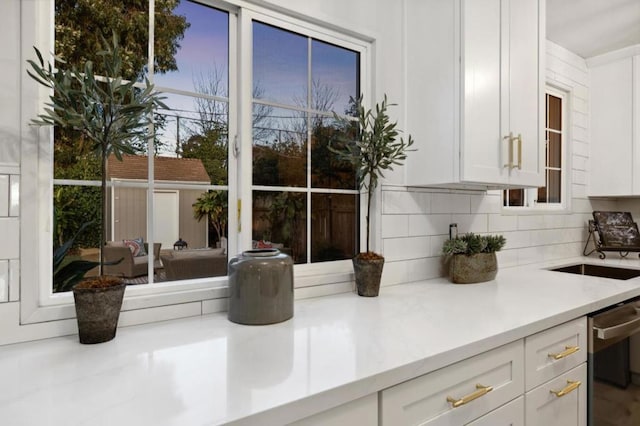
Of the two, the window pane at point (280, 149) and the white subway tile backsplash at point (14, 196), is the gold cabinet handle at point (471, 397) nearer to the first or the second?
the window pane at point (280, 149)

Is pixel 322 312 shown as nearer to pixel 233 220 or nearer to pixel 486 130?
pixel 233 220

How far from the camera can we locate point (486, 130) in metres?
1.66

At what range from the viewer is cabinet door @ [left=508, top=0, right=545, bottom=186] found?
1741 millimetres

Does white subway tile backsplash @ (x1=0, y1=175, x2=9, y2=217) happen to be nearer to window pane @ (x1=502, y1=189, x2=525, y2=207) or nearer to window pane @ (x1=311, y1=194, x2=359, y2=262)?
window pane @ (x1=311, y1=194, x2=359, y2=262)

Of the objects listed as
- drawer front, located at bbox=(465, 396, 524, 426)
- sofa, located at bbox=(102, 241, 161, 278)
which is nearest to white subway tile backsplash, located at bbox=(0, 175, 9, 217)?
sofa, located at bbox=(102, 241, 161, 278)

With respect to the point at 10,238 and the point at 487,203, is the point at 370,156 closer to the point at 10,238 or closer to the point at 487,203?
the point at 487,203

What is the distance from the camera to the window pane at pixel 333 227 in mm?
1623

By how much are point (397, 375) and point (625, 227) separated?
3.01 meters

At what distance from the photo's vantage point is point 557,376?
4.37 ft

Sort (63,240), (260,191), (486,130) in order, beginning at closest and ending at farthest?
1. (63,240)
2. (260,191)
3. (486,130)

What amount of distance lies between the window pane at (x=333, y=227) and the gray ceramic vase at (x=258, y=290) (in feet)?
1.41

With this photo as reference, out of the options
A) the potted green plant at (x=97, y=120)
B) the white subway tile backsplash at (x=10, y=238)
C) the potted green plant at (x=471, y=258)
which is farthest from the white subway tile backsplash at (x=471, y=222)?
the white subway tile backsplash at (x=10, y=238)

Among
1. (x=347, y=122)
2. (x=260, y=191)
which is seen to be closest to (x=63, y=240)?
(x=260, y=191)

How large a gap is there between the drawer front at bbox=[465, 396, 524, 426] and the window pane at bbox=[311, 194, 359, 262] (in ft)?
2.75
